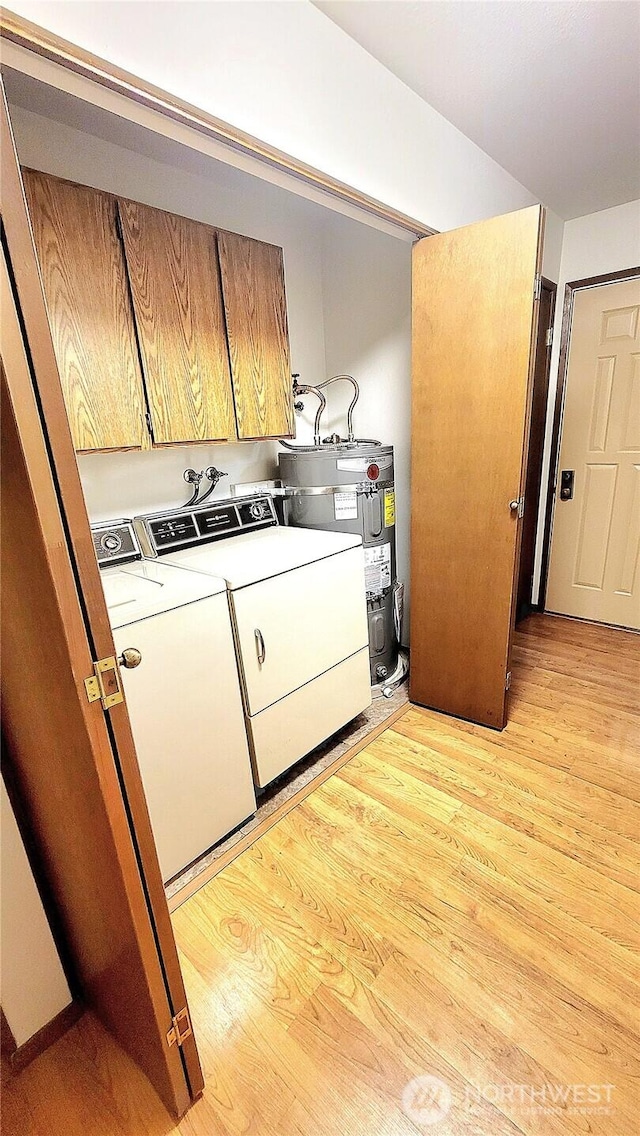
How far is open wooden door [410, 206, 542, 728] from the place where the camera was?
172cm

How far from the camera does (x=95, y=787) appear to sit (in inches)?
30.0

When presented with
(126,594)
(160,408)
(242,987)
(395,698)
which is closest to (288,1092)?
(242,987)

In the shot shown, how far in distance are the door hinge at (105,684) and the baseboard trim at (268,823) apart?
1088 millimetres

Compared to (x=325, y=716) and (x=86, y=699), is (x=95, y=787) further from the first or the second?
(x=325, y=716)

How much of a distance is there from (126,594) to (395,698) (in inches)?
61.7

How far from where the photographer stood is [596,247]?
2736 millimetres

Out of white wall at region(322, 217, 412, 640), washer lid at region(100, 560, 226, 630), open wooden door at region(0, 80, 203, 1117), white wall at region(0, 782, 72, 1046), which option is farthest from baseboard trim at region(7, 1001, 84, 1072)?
white wall at region(322, 217, 412, 640)

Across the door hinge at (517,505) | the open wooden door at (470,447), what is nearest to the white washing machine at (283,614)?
the open wooden door at (470,447)

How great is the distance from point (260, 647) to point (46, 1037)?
1.06 metres

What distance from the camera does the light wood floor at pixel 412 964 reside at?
1.01 m

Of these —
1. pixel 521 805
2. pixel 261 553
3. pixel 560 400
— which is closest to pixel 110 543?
pixel 261 553

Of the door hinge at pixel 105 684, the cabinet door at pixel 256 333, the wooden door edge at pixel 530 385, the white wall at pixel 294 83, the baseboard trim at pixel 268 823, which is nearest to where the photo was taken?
the door hinge at pixel 105 684

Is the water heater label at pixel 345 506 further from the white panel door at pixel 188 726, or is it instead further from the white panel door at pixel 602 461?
the white panel door at pixel 602 461

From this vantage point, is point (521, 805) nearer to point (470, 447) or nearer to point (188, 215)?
point (470, 447)
